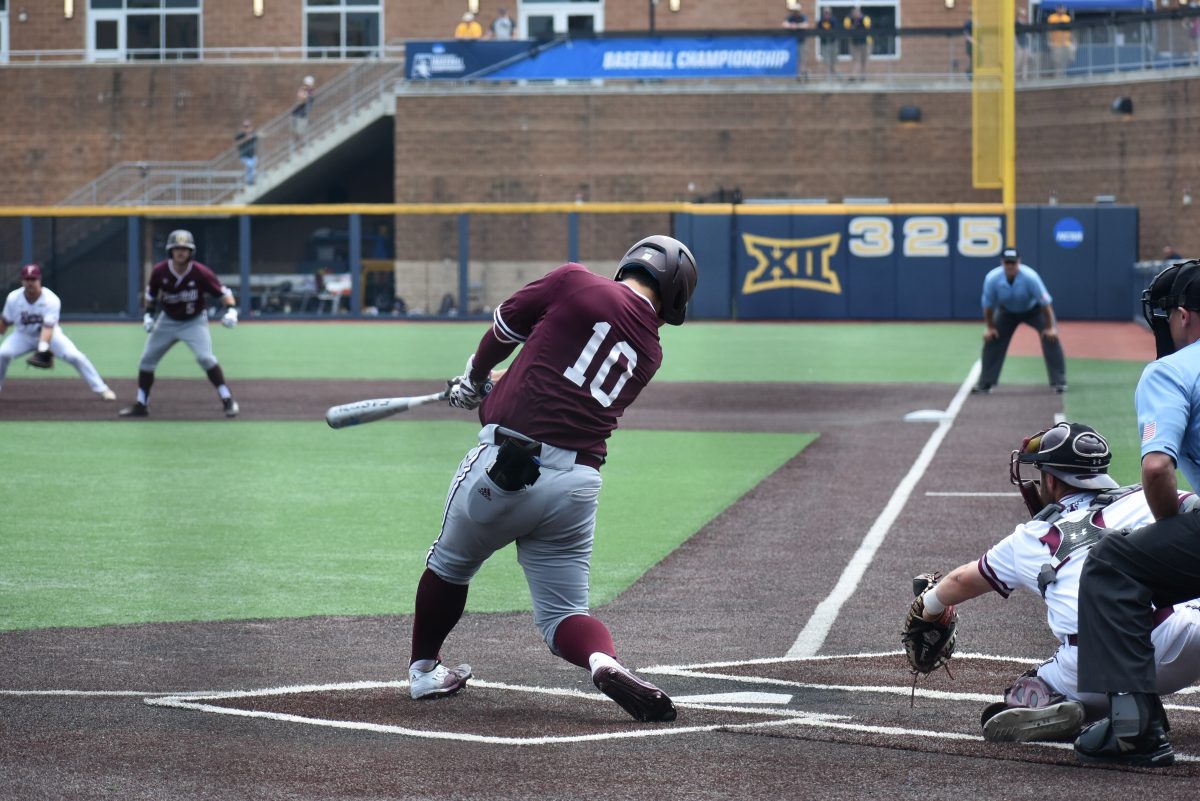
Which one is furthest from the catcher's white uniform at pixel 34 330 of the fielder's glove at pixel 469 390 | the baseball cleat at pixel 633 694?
the baseball cleat at pixel 633 694

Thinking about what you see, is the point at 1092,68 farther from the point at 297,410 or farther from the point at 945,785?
the point at 945,785

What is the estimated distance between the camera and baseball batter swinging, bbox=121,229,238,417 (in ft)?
62.3

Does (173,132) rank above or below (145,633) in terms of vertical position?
above

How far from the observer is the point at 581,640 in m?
6.43

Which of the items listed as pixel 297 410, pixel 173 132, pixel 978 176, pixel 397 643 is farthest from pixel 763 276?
pixel 397 643

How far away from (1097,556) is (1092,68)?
41.1m

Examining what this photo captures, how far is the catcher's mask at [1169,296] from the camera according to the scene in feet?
18.7

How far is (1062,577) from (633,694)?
1592 millimetres

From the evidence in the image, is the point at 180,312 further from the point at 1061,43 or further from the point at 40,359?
the point at 1061,43

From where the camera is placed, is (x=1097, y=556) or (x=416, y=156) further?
(x=416, y=156)

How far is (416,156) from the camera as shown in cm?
4919

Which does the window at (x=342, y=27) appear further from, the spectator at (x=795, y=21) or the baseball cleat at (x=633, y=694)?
the baseball cleat at (x=633, y=694)

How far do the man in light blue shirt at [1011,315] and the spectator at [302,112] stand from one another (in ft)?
101

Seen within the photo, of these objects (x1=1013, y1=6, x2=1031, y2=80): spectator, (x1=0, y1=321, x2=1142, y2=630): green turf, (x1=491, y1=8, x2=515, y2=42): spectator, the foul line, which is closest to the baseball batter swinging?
(x1=0, y1=321, x2=1142, y2=630): green turf
